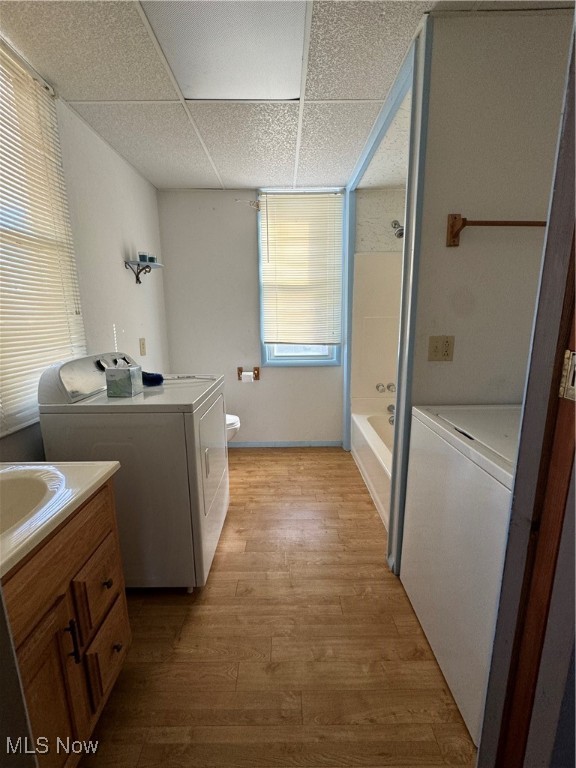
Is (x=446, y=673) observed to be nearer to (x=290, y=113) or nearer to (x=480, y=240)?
(x=480, y=240)

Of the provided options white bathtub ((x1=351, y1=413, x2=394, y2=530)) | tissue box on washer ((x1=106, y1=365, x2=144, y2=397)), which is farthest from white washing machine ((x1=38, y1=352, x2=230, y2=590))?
white bathtub ((x1=351, y1=413, x2=394, y2=530))

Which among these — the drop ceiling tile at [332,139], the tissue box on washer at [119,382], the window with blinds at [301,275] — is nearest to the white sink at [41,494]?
the tissue box on washer at [119,382]

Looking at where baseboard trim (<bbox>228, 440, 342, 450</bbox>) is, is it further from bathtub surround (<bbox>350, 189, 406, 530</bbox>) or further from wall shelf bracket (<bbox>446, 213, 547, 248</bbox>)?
wall shelf bracket (<bbox>446, 213, 547, 248</bbox>)

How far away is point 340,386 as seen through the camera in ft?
10.5

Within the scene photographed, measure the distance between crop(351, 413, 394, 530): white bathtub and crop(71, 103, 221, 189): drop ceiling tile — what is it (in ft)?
7.57

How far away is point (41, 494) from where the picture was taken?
928 mm

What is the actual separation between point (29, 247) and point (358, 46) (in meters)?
1.56

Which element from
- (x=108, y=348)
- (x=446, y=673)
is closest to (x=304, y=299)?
(x=108, y=348)

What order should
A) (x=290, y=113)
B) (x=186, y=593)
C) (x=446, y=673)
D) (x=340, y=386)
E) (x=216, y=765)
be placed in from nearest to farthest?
(x=216, y=765) → (x=446, y=673) → (x=186, y=593) → (x=290, y=113) → (x=340, y=386)

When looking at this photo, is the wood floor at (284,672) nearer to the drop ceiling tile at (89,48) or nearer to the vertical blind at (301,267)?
the vertical blind at (301,267)

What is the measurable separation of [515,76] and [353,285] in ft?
5.66

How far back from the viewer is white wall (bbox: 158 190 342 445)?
2.90m

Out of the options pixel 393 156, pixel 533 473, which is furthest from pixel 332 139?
pixel 533 473

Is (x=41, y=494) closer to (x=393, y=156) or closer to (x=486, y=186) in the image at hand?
(x=486, y=186)
